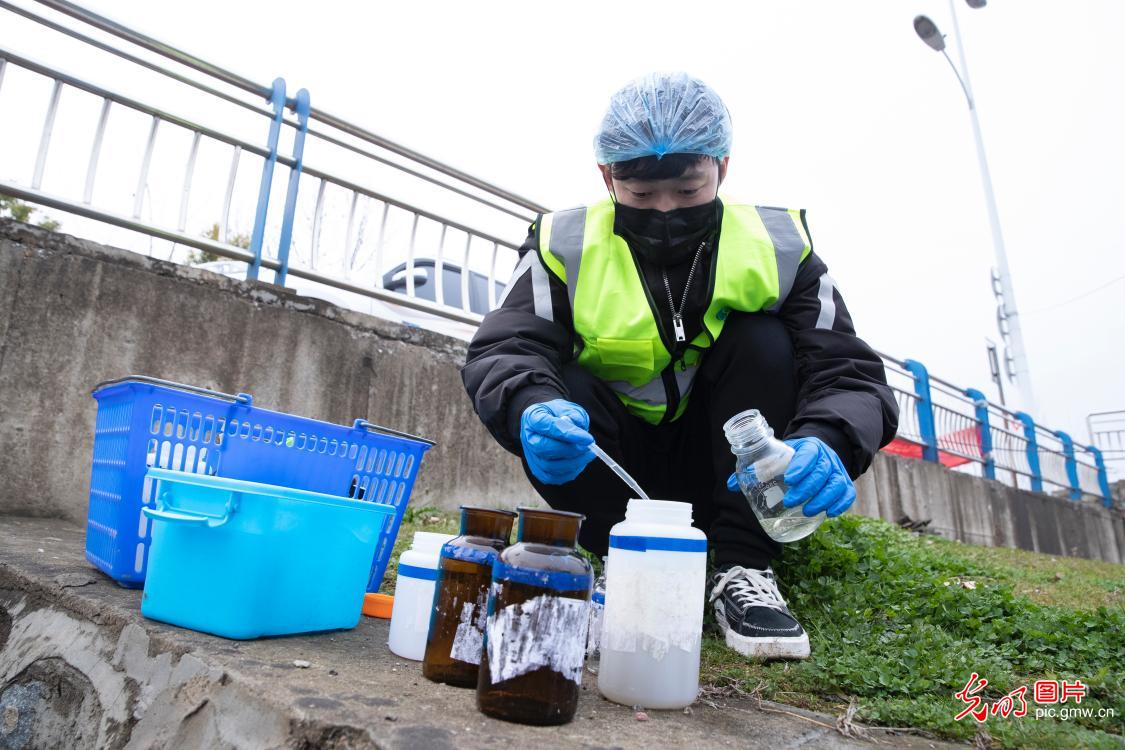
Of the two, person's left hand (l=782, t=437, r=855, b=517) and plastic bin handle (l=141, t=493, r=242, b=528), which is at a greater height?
person's left hand (l=782, t=437, r=855, b=517)

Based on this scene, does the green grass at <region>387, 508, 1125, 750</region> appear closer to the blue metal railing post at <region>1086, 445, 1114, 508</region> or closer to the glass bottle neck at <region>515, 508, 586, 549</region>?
the glass bottle neck at <region>515, 508, 586, 549</region>

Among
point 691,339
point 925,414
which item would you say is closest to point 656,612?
point 691,339

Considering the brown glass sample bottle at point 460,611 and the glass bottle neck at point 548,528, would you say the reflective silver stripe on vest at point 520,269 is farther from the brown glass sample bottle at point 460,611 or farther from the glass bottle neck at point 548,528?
the glass bottle neck at point 548,528

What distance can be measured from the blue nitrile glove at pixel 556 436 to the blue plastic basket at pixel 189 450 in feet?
1.54

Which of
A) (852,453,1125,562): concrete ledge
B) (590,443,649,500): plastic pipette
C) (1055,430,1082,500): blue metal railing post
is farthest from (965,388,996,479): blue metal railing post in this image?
(590,443,649,500): plastic pipette

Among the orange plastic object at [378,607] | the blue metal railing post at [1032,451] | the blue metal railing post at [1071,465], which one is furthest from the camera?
the blue metal railing post at [1071,465]

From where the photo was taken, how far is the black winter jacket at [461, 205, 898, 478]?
5.98 feet

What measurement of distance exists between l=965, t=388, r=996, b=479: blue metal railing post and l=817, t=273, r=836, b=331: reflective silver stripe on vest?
9.67 metres

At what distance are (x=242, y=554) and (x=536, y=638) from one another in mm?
664

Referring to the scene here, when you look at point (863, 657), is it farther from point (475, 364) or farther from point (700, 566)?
point (475, 364)

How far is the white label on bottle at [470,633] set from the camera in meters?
1.34

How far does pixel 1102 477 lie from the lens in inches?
552

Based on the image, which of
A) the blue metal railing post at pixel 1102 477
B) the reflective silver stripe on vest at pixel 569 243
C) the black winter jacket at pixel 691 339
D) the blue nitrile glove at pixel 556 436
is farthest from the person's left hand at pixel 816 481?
the blue metal railing post at pixel 1102 477

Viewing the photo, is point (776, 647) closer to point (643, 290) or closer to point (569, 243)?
point (643, 290)
